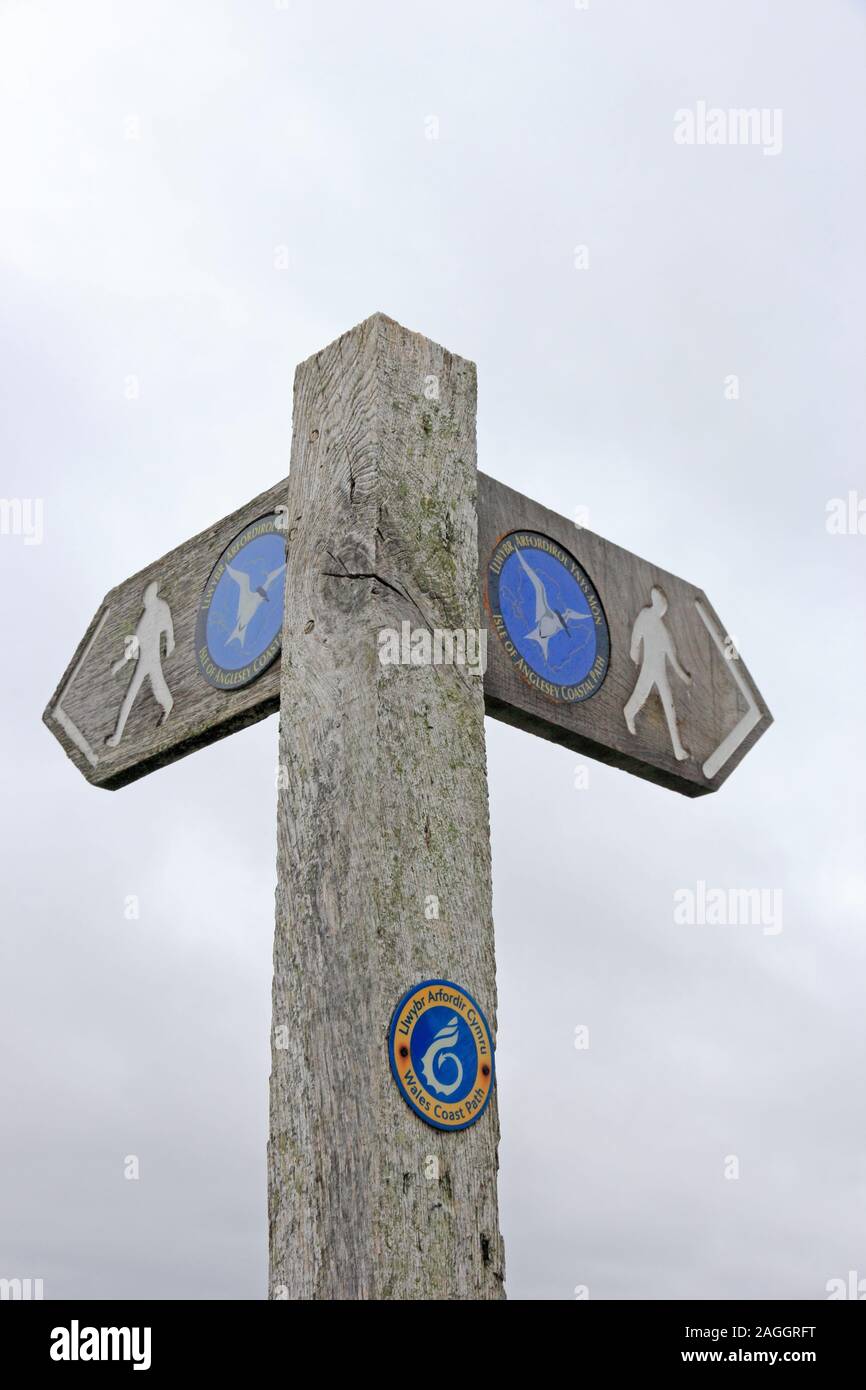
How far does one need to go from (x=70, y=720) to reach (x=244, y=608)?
23.6 inches

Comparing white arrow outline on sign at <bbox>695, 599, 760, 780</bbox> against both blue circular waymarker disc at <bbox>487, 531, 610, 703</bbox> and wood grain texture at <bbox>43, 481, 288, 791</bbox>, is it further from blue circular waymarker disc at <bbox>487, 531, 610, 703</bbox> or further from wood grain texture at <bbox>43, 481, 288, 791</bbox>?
wood grain texture at <bbox>43, 481, 288, 791</bbox>

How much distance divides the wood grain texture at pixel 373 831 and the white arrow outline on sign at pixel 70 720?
75 cm

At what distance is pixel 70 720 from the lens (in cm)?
299

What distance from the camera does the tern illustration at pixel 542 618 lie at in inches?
101

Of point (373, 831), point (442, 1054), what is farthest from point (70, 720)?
point (442, 1054)

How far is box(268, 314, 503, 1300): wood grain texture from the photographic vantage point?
6.29 feet

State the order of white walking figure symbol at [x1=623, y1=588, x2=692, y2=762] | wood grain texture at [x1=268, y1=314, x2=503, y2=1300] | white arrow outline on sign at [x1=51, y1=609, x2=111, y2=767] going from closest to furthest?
wood grain texture at [x1=268, y1=314, x2=503, y2=1300], white walking figure symbol at [x1=623, y1=588, x2=692, y2=762], white arrow outline on sign at [x1=51, y1=609, x2=111, y2=767]

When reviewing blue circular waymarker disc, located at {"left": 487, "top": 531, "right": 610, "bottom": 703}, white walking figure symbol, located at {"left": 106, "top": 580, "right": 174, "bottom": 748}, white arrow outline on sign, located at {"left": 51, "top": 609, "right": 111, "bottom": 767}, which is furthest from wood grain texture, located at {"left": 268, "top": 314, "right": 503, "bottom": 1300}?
white arrow outline on sign, located at {"left": 51, "top": 609, "right": 111, "bottom": 767}

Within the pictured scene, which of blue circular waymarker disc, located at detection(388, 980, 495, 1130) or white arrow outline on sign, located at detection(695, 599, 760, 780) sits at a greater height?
white arrow outline on sign, located at detection(695, 599, 760, 780)

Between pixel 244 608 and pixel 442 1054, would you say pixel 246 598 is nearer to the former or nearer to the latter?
pixel 244 608

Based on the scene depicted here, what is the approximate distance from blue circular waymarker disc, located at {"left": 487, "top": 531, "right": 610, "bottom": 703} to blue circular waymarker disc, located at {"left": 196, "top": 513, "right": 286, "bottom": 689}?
372 mm
